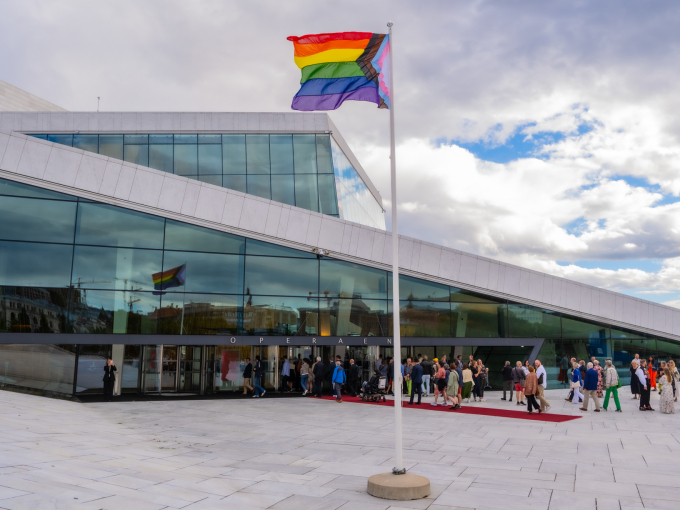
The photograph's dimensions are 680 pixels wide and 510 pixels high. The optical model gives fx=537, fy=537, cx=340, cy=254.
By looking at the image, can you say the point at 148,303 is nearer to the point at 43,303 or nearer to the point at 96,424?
the point at 43,303

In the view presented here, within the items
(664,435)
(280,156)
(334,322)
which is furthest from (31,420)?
(280,156)

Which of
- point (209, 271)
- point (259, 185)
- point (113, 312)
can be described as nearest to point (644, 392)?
point (209, 271)

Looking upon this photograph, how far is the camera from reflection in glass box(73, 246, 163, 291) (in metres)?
19.9

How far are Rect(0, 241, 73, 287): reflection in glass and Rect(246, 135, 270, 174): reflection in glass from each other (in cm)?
1085

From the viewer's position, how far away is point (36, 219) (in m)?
19.7

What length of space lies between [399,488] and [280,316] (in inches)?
576

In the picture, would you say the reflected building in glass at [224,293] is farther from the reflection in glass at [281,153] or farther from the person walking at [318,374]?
the person walking at [318,374]

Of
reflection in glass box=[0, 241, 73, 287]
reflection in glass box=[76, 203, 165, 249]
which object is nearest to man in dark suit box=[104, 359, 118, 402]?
reflection in glass box=[0, 241, 73, 287]

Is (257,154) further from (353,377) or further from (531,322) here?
(531,322)

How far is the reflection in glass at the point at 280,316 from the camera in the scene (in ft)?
70.9

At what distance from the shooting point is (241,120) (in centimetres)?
2855

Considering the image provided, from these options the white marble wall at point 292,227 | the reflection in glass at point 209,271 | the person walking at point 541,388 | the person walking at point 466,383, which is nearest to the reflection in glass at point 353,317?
the white marble wall at point 292,227

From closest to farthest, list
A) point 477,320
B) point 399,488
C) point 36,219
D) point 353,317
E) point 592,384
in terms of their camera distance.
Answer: point 399,488, point 592,384, point 36,219, point 353,317, point 477,320

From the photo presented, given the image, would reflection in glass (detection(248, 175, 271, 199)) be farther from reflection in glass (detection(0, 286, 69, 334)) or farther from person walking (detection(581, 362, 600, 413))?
person walking (detection(581, 362, 600, 413))
